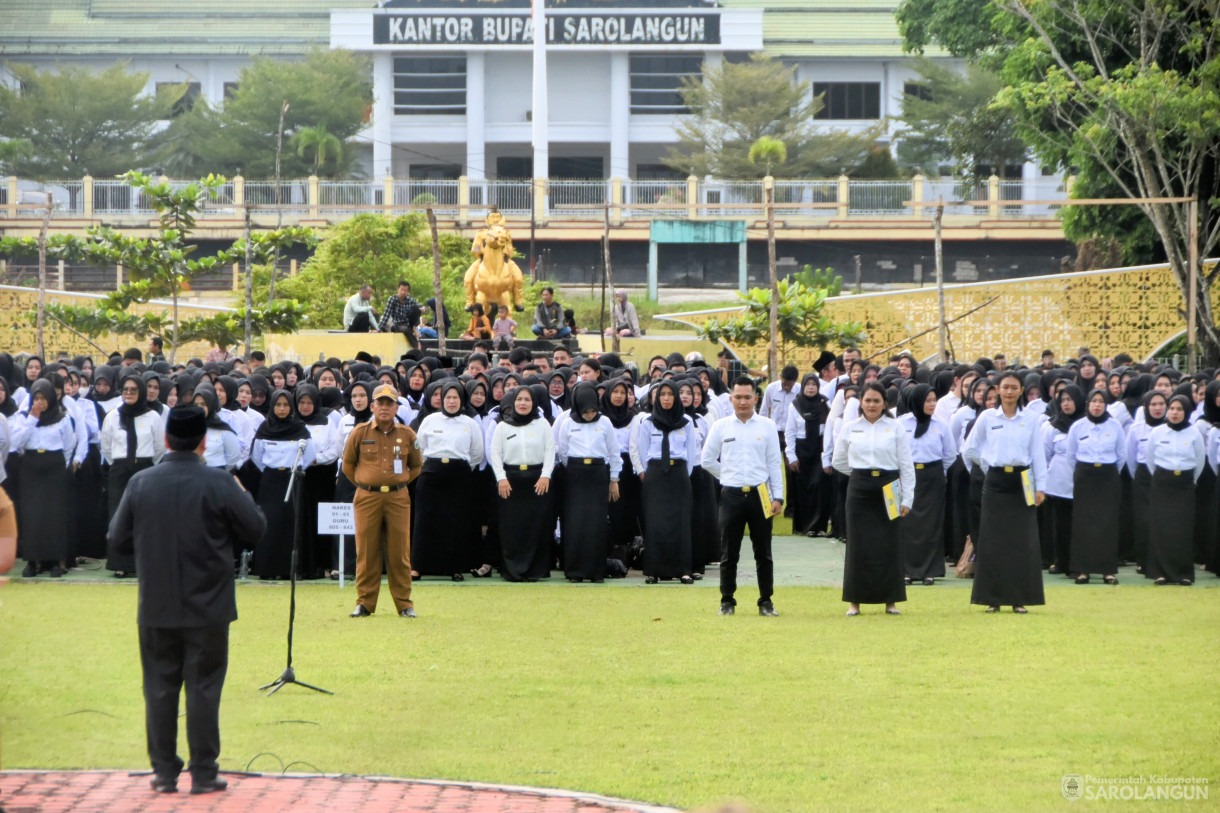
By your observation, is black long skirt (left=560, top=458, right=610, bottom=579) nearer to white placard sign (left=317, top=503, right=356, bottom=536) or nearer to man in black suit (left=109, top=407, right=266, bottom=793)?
white placard sign (left=317, top=503, right=356, bottom=536)

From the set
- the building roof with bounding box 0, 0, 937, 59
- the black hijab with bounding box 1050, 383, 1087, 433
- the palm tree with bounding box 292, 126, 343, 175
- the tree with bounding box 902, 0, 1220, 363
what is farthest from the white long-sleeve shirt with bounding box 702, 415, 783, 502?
the building roof with bounding box 0, 0, 937, 59

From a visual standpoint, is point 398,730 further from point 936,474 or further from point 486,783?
point 936,474

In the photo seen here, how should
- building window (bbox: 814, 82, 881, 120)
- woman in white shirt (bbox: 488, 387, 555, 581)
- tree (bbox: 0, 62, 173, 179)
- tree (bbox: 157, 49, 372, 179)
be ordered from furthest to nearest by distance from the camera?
1. building window (bbox: 814, 82, 881, 120)
2. tree (bbox: 0, 62, 173, 179)
3. tree (bbox: 157, 49, 372, 179)
4. woman in white shirt (bbox: 488, 387, 555, 581)

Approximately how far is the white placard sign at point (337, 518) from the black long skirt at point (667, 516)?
9.61ft

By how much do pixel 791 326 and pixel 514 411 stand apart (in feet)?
36.8

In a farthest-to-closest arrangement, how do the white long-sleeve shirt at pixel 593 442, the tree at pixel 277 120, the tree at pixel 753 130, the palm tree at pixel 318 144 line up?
the tree at pixel 277 120 < the tree at pixel 753 130 < the palm tree at pixel 318 144 < the white long-sleeve shirt at pixel 593 442

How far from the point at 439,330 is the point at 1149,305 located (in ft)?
40.2

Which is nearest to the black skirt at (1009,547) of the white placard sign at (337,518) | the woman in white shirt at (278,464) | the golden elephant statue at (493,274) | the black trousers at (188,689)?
the white placard sign at (337,518)

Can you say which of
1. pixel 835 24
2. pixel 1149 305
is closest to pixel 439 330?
pixel 1149 305

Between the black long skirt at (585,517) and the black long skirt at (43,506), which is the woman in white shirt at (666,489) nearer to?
the black long skirt at (585,517)

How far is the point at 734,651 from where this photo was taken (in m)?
10.2

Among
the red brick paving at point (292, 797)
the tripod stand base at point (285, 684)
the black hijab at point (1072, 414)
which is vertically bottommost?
the red brick paving at point (292, 797)

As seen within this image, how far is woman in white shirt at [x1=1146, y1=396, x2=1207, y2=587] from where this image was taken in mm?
13828

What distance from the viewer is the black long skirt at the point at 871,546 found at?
38.1 feet
